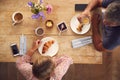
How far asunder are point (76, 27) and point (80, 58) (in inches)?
9.8

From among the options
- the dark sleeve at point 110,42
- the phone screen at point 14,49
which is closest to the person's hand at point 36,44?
the phone screen at point 14,49

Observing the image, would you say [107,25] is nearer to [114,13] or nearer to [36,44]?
[114,13]

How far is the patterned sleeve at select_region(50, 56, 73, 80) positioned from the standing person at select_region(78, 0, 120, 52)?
0.26 metres

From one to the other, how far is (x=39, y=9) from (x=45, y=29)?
19cm

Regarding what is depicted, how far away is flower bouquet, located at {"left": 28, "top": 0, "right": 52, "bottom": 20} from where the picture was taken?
6.63 ft

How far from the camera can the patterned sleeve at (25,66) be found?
6.42 feet

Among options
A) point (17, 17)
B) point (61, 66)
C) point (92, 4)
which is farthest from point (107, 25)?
point (17, 17)

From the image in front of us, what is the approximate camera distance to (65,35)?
83.3 inches

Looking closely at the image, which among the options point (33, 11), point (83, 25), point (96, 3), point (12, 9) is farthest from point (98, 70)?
point (12, 9)

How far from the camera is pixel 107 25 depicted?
1889 millimetres

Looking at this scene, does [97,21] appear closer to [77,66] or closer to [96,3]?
[96,3]

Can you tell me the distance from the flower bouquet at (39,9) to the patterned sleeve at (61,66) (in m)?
0.37

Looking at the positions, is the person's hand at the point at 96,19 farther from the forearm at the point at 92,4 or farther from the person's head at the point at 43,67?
the person's head at the point at 43,67

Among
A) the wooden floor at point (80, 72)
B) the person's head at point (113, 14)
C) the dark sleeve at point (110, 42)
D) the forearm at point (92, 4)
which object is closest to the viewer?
the person's head at point (113, 14)
